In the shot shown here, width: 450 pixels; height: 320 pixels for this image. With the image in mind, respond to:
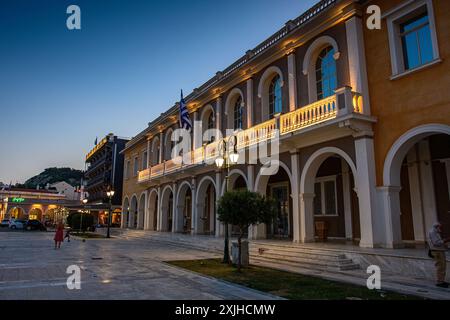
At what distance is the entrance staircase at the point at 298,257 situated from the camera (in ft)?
34.2

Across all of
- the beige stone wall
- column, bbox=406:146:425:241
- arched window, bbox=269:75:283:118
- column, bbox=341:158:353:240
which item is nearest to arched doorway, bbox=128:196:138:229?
the beige stone wall

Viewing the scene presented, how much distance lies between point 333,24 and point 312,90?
2794 millimetres

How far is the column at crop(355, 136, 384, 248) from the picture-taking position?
11484 mm

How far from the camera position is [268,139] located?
15570 mm

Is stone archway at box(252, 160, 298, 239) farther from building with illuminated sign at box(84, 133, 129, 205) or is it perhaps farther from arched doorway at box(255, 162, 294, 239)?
building with illuminated sign at box(84, 133, 129, 205)

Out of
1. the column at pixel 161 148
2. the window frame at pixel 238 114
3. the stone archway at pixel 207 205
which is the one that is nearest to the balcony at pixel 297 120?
the stone archway at pixel 207 205

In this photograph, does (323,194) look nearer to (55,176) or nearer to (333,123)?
(333,123)

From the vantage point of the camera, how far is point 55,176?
472 feet

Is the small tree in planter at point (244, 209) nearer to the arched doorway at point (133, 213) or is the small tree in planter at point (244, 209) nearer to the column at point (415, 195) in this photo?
the column at point (415, 195)

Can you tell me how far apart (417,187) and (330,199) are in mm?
4607

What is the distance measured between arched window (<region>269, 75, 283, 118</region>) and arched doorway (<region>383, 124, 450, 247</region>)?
6.58 meters

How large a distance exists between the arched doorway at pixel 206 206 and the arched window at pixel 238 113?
13.4 feet
